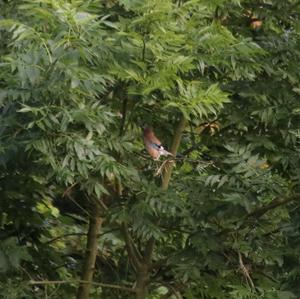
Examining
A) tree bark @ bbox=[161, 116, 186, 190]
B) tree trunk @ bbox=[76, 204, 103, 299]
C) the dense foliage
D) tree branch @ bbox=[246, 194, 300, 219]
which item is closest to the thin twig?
the dense foliage

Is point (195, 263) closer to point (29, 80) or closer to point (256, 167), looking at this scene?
point (256, 167)

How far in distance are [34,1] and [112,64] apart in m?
0.35

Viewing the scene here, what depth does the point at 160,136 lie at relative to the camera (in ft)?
10.3

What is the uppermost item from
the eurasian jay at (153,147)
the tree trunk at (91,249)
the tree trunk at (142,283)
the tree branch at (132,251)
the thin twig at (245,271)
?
the eurasian jay at (153,147)

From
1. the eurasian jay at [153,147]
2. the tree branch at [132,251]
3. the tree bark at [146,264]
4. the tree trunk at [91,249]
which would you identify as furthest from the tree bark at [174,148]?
the tree trunk at [91,249]

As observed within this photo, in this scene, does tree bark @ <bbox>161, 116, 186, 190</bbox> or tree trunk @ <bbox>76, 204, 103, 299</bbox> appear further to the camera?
tree trunk @ <bbox>76, 204, 103, 299</bbox>

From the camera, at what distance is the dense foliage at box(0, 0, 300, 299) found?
2.28 m

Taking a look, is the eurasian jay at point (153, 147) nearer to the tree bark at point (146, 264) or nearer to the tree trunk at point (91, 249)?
the tree bark at point (146, 264)

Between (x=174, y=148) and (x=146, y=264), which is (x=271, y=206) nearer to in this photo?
(x=174, y=148)

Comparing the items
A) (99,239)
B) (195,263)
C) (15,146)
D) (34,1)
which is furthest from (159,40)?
(99,239)

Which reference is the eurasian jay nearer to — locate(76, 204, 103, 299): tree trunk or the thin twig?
the thin twig

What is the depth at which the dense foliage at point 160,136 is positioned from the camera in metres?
2.28

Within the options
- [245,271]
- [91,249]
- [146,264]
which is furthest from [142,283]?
[245,271]

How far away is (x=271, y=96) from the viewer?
289cm
